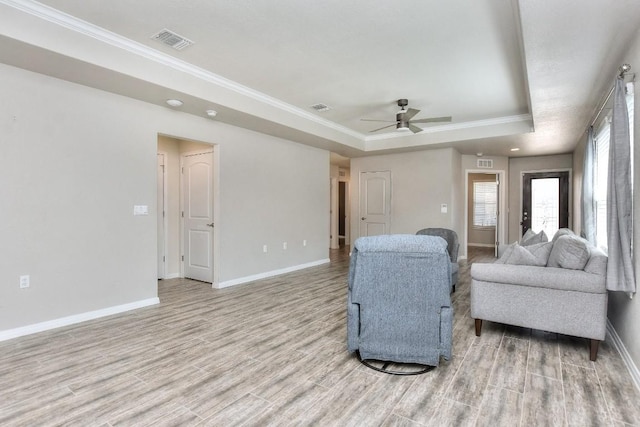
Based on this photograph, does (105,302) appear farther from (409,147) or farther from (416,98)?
(409,147)

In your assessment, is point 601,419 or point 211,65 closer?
point 601,419

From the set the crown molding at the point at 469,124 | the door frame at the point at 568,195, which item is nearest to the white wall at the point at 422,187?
the crown molding at the point at 469,124

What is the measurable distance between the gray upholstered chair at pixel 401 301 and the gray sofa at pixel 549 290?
34.1 inches

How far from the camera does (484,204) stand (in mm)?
9891

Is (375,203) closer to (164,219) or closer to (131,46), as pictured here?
(164,219)

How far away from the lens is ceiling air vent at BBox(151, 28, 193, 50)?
314 cm

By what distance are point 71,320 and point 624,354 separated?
16.5ft

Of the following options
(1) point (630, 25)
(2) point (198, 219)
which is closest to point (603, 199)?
(1) point (630, 25)

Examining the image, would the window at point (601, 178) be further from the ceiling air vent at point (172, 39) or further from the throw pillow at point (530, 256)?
the ceiling air vent at point (172, 39)

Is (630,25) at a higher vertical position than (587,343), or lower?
higher

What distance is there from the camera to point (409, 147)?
7020 mm

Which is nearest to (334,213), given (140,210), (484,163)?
(484,163)

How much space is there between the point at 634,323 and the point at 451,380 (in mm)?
1432

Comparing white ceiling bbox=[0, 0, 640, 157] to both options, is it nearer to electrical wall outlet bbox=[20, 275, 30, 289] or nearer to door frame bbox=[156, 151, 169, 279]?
door frame bbox=[156, 151, 169, 279]
